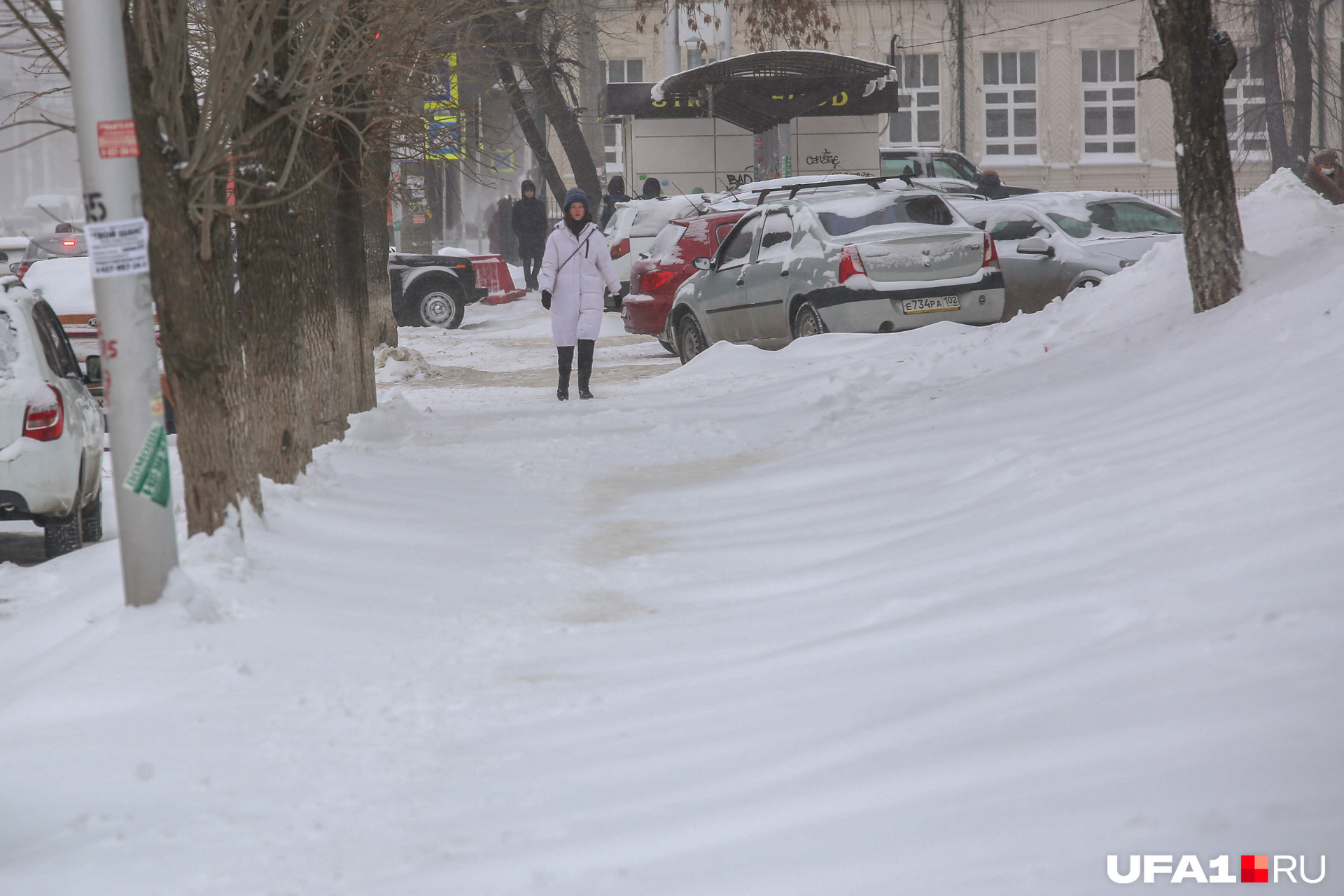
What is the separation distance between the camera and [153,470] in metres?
4.79

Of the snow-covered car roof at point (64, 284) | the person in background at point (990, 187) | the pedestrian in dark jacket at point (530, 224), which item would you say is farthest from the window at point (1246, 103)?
the snow-covered car roof at point (64, 284)

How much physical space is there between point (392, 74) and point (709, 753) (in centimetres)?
720

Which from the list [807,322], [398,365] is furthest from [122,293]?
[398,365]

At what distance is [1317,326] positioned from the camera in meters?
6.67

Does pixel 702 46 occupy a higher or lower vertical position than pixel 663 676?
higher

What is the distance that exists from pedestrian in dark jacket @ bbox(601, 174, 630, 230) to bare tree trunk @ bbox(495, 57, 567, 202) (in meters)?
1.46

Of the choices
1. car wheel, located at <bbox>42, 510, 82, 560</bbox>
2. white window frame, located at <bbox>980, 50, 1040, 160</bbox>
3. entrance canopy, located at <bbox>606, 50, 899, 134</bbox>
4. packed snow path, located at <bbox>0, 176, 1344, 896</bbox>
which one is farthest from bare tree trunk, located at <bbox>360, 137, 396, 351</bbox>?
white window frame, located at <bbox>980, 50, 1040, 160</bbox>

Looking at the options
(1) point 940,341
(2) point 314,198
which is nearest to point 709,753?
(2) point 314,198

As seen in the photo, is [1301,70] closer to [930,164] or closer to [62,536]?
[930,164]

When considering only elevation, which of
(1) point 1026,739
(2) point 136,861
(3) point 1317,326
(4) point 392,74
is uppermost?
(4) point 392,74

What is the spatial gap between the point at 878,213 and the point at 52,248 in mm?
15296

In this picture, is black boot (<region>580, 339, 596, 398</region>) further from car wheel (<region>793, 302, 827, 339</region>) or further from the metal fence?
the metal fence

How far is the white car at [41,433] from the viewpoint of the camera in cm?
702

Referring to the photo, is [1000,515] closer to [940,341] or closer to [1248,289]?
[1248,289]
